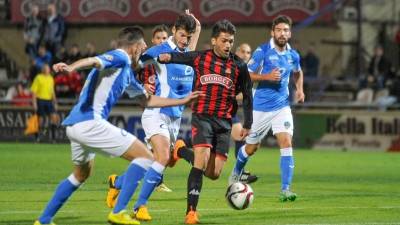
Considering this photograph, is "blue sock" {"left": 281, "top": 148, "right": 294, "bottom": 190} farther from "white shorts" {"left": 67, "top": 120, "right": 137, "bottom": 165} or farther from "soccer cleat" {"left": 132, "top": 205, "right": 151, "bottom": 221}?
"white shorts" {"left": 67, "top": 120, "right": 137, "bottom": 165}

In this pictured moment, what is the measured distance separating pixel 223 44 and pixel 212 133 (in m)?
1.01

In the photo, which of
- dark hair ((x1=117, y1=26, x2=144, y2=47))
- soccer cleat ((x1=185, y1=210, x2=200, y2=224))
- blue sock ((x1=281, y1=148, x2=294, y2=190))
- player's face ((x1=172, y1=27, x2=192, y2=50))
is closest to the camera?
dark hair ((x1=117, y1=26, x2=144, y2=47))

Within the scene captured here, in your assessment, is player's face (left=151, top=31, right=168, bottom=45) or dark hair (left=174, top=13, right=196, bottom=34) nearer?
dark hair (left=174, top=13, right=196, bottom=34)

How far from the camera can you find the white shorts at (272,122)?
14656 millimetres

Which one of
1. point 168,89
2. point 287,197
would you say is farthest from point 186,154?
point 287,197

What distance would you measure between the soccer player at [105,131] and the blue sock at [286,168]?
4030 mm

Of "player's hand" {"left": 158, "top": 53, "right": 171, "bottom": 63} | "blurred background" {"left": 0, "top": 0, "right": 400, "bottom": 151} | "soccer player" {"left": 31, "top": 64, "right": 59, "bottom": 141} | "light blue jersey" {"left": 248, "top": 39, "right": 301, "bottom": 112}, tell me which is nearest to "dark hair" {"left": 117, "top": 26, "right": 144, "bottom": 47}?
"player's hand" {"left": 158, "top": 53, "right": 171, "bottom": 63}

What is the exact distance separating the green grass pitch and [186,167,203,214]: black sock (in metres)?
0.25

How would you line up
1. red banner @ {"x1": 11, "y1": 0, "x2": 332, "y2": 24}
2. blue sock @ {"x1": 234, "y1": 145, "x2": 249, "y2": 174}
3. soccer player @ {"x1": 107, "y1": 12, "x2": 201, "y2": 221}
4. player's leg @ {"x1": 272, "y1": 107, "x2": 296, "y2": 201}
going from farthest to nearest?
red banner @ {"x1": 11, "y1": 0, "x2": 332, "y2": 24}, blue sock @ {"x1": 234, "y1": 145, "x2": 249, "y2": 174}, player's leg @ {"x1": 272, "y1": 107, "x2": 296, "y2": 201}, soccer player @ {"x1": 107, "y1": 12, "x2": 201, "y2": 221}

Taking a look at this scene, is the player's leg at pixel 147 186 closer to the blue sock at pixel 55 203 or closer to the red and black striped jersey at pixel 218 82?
the red and black striped jersey at pixel 218 82

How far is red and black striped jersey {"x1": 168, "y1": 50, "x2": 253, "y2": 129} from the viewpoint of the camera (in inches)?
455

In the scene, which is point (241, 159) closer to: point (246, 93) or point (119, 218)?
point (246, 93)

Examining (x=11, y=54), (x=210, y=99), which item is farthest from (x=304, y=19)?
(x=210, y=99)

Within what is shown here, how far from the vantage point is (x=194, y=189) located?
36.6ft
